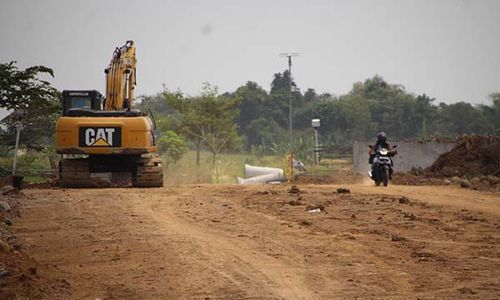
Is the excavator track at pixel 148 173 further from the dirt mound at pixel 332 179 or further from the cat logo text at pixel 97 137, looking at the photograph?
the dirt mound at pixel 332 179

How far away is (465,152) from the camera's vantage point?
29719mm

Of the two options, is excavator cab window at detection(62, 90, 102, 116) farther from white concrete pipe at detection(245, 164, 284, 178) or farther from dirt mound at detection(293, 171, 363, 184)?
white concrete pipe at detection(245, 164, 284, 178)

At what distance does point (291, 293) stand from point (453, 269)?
7.66 ft

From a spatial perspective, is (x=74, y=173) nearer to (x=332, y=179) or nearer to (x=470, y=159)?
(x=332, y=179)

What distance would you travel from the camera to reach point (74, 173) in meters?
22.9

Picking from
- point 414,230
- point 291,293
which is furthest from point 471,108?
point 291,293

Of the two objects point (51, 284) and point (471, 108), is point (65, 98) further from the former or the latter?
point (471, 108)

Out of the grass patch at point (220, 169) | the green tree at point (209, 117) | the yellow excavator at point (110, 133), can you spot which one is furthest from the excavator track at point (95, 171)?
the green tree at point (209, 117)

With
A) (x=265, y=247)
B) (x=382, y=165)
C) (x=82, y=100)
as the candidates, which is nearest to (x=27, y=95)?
(x=82, y=100)

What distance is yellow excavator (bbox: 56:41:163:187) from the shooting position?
22.2 meters

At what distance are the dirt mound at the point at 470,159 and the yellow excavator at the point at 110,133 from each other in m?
11.5

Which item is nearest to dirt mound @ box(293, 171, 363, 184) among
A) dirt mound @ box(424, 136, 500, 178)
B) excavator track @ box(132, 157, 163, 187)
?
dirt mound @ box(424, 136, 500, 178)

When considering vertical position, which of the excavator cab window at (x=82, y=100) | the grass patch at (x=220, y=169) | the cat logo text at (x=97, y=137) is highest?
the excavator cab window at (x=82, y=100)

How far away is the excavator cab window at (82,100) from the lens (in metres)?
23.8
